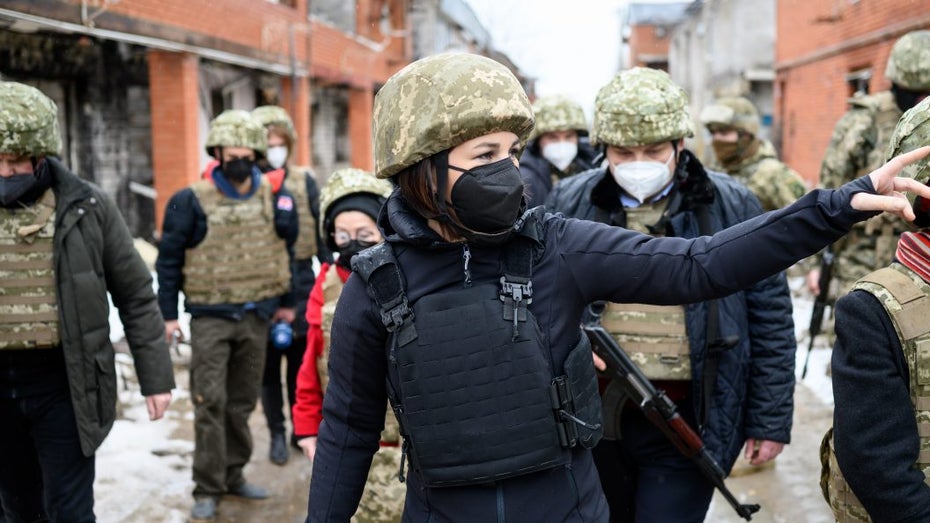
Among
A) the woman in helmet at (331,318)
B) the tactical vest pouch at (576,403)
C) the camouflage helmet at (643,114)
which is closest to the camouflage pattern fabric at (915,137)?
the tactical vest pouch at (576,403)

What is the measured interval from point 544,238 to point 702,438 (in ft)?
4.61

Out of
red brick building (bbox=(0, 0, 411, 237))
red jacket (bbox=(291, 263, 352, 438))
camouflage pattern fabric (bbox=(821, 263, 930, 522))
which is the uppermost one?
red brick building (bbox=(0, 0, 411, 237))

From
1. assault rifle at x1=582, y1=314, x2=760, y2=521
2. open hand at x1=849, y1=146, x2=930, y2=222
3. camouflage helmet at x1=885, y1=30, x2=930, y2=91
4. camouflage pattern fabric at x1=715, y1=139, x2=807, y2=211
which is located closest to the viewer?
open hand at x1=849, y1=146, x2=930, y2=222

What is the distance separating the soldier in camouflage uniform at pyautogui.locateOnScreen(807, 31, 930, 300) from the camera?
5.07m

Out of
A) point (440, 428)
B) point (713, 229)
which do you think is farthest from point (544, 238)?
point (713, 229)

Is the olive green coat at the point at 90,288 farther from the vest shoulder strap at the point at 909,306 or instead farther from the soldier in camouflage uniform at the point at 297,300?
the vest shoulder strap at the point at 909,306

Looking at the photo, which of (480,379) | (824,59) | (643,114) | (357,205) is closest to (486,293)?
(480,379)

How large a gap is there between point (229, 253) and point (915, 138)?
13.4 feet

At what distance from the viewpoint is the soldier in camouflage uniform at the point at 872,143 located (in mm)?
5074

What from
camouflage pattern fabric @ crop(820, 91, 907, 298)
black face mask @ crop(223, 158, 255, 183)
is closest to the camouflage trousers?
black face mask @ crop(223, 158, 255, 183)

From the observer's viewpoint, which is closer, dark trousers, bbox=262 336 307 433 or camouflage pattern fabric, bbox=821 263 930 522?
camouflage pattern fabric, bbox=821 263 930 522

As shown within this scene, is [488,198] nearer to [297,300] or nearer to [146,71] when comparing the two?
[297,300]

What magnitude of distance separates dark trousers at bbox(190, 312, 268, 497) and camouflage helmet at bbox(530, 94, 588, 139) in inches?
90.1

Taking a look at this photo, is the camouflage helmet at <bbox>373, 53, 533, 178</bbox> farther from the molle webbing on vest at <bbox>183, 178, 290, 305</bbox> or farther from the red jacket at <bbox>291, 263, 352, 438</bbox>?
the molle webbing on vest at <bbox>183, 178, 290, 305</bbox>
